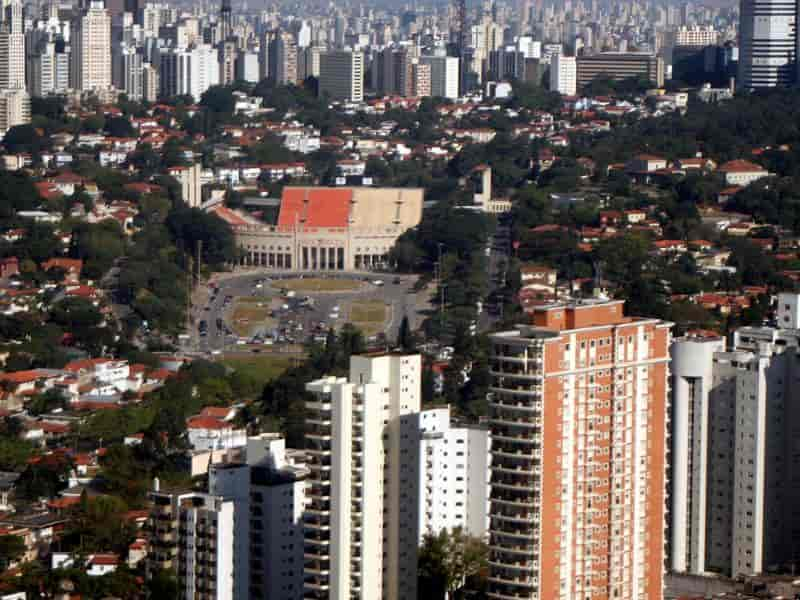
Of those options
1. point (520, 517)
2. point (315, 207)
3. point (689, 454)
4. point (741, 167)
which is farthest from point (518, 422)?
point (741, 167)

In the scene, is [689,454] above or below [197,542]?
above

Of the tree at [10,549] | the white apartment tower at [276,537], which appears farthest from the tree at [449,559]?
the tree at [10,549]

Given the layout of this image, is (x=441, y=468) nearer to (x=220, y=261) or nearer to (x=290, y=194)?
(x=220, y=261)

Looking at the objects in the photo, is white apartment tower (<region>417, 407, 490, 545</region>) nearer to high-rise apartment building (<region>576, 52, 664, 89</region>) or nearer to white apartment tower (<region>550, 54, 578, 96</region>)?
white apartment tower (<region>550, 54, 578, 96</region>)

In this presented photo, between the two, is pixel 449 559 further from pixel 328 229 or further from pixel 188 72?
pixel 188 72

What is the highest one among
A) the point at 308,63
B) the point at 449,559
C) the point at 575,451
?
the point at 575,451

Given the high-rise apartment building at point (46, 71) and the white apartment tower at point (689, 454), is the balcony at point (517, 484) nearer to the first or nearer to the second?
the white apartment tower at point (689, 454)
